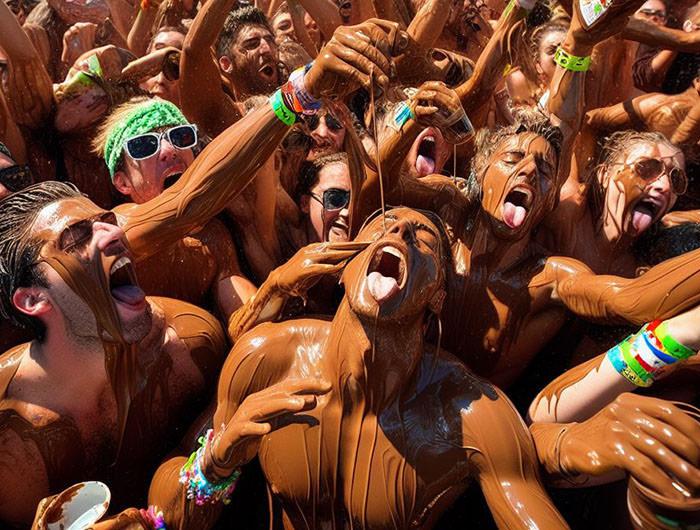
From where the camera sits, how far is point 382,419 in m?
2.31

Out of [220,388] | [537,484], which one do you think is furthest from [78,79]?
[537,484]

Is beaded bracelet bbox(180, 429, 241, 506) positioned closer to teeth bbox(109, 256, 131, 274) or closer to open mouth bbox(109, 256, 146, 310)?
open mouth bbox(109, 256, 146, 310)

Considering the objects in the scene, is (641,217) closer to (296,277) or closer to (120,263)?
(296,277)

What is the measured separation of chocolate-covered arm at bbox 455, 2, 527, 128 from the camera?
11.0ft

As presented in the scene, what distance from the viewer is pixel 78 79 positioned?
3602mm

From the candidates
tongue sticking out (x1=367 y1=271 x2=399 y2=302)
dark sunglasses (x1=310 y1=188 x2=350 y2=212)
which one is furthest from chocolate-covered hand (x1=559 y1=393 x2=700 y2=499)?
dark sunglasses (x1=310 y1=188 x2=350 y2=212)

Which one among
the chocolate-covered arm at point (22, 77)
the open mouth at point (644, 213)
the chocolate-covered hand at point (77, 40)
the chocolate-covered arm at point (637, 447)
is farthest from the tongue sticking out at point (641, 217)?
the chocolate-covered hand at point (77, 40)

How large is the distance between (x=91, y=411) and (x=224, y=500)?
0.52 m

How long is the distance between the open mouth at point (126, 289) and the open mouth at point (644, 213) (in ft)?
6.33

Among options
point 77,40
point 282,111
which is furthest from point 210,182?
point 77,40

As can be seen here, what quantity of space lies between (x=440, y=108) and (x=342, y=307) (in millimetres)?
763

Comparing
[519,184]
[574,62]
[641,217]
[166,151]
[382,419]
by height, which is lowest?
[382,419]

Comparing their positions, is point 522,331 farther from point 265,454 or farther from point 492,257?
point 265,454

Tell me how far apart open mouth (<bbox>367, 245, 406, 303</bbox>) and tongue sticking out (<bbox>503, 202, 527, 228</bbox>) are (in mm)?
625
